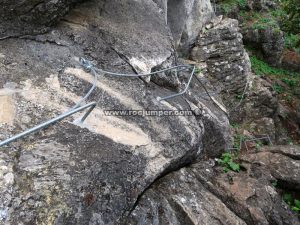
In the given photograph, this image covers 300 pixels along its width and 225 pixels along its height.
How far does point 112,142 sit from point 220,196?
1.89 meters

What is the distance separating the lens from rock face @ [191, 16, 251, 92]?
9.00 meters

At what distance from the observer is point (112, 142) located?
3.54 meters

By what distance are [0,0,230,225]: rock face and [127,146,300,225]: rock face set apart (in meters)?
0.22

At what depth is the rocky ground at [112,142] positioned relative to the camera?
Answer: 292cm

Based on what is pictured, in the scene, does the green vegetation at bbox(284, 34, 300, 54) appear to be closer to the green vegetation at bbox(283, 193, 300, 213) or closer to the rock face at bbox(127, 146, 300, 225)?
the rock face at bbox(127, 146, 300, 225)

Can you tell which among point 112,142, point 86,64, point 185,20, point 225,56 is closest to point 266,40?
point 225,56

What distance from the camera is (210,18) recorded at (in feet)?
33.1

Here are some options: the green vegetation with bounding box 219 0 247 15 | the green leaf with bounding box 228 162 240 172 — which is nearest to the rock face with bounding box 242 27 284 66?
the green vegetation with bounding box 219 0 247 15

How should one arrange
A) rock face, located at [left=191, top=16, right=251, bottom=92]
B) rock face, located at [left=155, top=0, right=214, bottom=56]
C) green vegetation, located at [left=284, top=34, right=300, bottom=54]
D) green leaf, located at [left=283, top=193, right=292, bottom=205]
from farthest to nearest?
green vegetation, located at [left=284, top=34, right=300, bottom=54], rock face, located at [left=191, top=16, right=251, bottom=92], rock face, located at [left=155, top=0, right=214, bottom=56], green leaf, located at [left=283, top=193, right=292, bottom=205]

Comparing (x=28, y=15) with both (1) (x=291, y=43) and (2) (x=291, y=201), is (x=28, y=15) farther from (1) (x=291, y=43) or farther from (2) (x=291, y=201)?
(1) (x=291, y=43)

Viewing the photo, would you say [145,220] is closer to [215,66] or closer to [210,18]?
Answer: [215,66]

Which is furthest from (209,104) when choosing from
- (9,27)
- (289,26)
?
(289,26)

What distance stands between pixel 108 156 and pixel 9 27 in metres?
2.19

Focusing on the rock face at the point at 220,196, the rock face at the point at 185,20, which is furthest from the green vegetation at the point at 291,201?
the rock face at the point at 185,20
